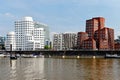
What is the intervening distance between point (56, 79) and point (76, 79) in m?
4.05

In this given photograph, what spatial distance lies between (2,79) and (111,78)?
72.9ft

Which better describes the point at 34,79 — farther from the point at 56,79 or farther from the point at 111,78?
the point at 111,78

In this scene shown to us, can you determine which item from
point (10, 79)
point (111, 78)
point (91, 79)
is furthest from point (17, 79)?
point (111, 78)

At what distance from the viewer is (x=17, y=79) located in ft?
188

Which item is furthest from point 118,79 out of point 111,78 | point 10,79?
point 10,79

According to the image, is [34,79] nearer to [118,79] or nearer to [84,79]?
[84,79]

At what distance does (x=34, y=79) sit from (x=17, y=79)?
342cm

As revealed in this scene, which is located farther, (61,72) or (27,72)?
(61,72)

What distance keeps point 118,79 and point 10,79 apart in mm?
21538

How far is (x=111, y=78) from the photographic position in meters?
59.7

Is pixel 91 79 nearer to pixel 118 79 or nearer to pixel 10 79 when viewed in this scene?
pixel 118 79

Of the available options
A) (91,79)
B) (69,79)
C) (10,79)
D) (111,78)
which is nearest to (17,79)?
(10,79)

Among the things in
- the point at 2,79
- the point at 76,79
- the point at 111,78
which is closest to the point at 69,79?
the point at 76,79

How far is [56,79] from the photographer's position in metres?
56.6
